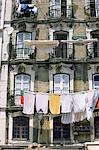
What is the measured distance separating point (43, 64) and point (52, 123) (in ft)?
13.8

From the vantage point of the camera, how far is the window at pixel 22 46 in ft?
93.8

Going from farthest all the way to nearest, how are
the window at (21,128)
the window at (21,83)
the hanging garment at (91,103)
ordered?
the window at (21,83) → the window at (21,128) → the hanging garment at (91,103)

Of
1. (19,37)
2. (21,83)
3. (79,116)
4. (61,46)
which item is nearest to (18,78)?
(21,83)

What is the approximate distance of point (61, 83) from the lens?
27.7m

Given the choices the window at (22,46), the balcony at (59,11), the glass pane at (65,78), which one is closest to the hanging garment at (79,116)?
the glass pane at (65,78)

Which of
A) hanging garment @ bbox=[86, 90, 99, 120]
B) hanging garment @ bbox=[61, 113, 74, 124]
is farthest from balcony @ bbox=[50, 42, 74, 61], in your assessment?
hanging garment @ bbox=[61, 113, 74, 124]

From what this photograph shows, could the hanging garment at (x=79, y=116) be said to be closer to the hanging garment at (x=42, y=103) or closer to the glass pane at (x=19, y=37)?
the hanging garment at (x=42, y=103)

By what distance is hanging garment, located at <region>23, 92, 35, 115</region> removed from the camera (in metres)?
26.0

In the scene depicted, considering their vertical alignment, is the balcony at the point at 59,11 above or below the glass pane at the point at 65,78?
above

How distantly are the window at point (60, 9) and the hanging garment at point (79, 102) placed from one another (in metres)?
6.74

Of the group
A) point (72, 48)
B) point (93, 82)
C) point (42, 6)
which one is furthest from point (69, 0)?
point (93, 82)

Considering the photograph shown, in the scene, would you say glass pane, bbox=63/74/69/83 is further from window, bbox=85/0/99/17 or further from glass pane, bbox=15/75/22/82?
window, bbox=85/0/99/17

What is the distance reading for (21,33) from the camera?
2934 cm

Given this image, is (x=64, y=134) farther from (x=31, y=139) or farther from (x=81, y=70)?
(x=81, y=70)
